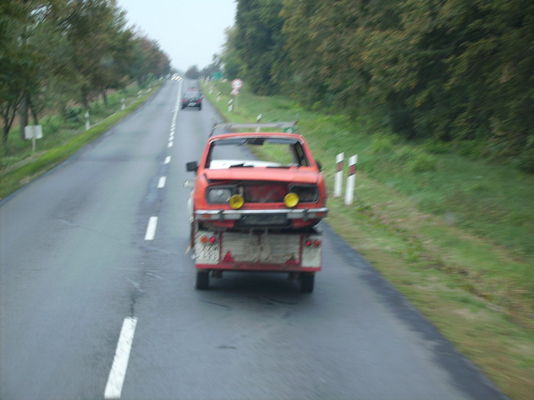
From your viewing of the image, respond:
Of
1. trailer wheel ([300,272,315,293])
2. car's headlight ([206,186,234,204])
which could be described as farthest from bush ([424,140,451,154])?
car's headlight ([206,186,234,204])

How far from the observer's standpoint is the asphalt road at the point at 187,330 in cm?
478

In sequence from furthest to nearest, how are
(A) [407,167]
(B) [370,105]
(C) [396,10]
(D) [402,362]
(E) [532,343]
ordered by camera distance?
(B) [370,105] → (C) [396,10] → (A) [407,167] → (E) [532,343] → (D) [402,362]

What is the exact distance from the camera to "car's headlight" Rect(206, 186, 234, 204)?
680cm

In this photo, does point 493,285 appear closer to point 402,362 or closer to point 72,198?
point 402,362

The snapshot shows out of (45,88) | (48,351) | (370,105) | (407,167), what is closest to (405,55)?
(407,167)

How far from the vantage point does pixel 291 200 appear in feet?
22.1

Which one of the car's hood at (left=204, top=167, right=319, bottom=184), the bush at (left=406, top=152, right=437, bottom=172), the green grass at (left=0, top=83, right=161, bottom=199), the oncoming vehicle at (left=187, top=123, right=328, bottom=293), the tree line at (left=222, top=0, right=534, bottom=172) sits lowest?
the green grass at (left=0, top=83, right=161, bottom=199)

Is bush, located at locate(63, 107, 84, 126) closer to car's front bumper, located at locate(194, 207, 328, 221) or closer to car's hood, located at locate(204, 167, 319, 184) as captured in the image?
car's hood, located at locate(204, 167, 319, 184)

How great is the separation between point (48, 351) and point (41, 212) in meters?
7.95

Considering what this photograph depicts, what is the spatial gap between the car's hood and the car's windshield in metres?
0.58

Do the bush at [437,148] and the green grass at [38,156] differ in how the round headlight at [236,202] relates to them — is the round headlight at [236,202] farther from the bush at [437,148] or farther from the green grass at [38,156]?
the bush at [437,148]

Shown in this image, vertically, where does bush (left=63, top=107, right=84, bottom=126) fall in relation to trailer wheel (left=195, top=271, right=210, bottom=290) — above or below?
below

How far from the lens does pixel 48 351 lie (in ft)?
18.0

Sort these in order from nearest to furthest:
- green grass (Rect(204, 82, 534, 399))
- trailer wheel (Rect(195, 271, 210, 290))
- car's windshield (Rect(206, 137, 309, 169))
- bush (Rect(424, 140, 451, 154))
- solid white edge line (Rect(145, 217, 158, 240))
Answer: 1. green grass (Rect(204, 82, 534, 399))
2. trailer wheel (Rect(195, 271, 210, 290))
3. car's windshield (Rect(206, 137, 309, 169))
4. solid white edge line (Rect(145, 217, 158, 240))
5. bush (Rect(424, 140, 451, 154))
